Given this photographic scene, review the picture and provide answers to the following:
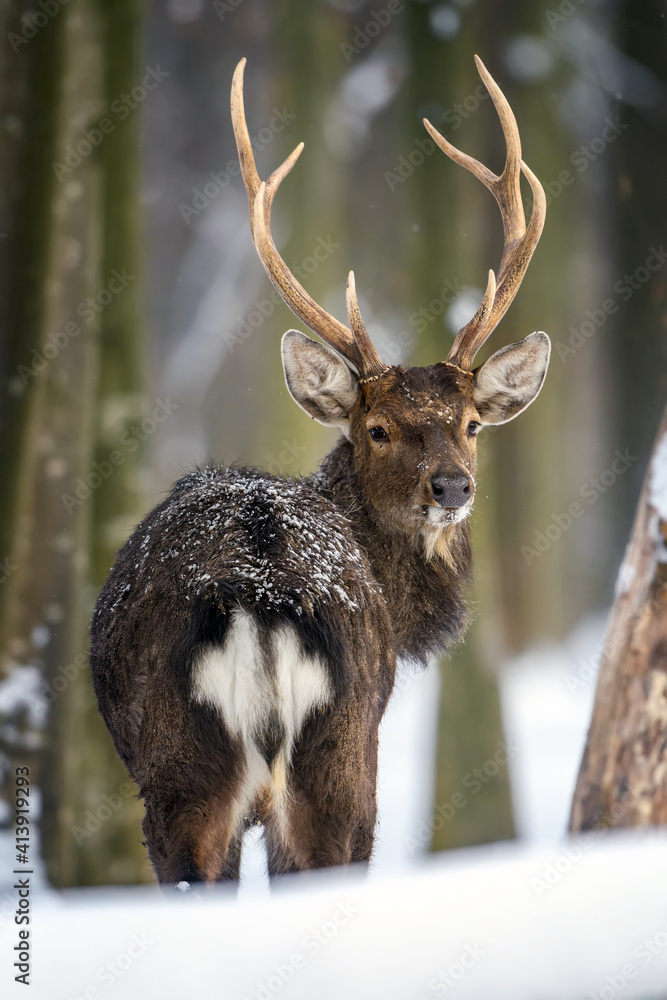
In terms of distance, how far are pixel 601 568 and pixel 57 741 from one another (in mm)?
2959

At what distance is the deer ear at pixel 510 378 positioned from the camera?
3.07m

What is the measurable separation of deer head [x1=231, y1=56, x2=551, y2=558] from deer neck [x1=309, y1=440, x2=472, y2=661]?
0.04 m

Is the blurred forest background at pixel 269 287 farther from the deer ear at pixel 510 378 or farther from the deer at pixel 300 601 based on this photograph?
the deer at pixel 300 601

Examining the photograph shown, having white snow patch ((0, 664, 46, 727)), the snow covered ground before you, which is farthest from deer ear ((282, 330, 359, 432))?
white snow patch ((0, 664, 46, 727))

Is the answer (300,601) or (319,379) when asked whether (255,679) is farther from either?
(319,379)

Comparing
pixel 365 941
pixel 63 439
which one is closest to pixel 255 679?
pixel 365 941

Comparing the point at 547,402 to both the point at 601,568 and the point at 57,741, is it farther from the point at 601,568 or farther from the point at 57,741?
the point at 57,741

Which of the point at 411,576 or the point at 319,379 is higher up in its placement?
the point at 319,379

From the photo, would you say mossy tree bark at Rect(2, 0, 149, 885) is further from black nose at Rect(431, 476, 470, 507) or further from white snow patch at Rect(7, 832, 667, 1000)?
black nose at Rect(431, 476, 470, 507)

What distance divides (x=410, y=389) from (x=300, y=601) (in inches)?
41.4

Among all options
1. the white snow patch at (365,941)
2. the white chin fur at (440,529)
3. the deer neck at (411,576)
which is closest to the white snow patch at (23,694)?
the white snow patch at (365,941)

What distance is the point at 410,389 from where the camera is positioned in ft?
9.53

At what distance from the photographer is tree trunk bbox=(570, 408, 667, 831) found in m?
3.56

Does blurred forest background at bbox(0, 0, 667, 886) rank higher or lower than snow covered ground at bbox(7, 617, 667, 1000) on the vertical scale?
higher
